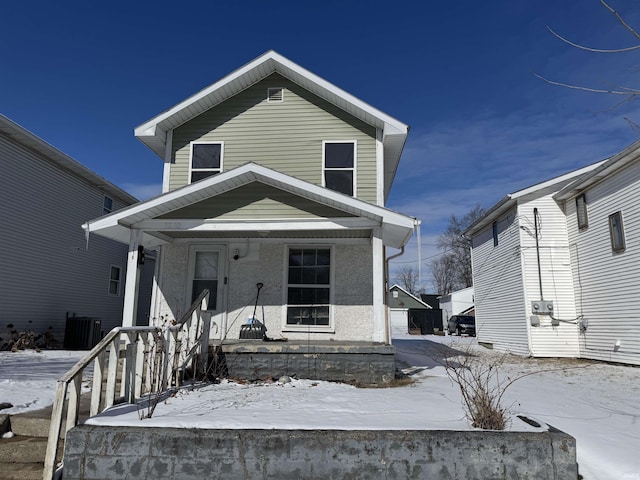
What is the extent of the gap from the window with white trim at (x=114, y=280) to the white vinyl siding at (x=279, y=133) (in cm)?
980

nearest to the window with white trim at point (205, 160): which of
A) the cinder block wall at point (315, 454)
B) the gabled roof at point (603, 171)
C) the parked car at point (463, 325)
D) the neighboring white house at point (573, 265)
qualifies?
the cinder block wall at point (315, 454)

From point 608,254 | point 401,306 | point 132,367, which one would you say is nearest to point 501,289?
point 608,254

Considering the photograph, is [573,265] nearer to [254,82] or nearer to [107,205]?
[254,82]

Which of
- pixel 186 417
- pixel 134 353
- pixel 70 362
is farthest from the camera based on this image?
pixel 70 362

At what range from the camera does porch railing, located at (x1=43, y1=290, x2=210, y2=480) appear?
13.5ft

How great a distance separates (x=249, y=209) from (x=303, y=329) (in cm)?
284

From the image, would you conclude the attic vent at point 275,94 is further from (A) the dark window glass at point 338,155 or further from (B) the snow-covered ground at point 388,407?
(B) the snow-covered ground at point 388,407

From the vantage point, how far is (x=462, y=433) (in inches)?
158

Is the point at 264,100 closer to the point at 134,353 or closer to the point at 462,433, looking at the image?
the point at 134,353

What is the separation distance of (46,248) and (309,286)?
9836 mm

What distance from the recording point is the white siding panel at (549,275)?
44.7ft

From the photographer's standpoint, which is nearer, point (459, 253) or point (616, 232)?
point (616, 232)

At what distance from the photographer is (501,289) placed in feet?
54.3

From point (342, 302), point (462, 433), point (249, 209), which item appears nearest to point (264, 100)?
point (249, 209)
